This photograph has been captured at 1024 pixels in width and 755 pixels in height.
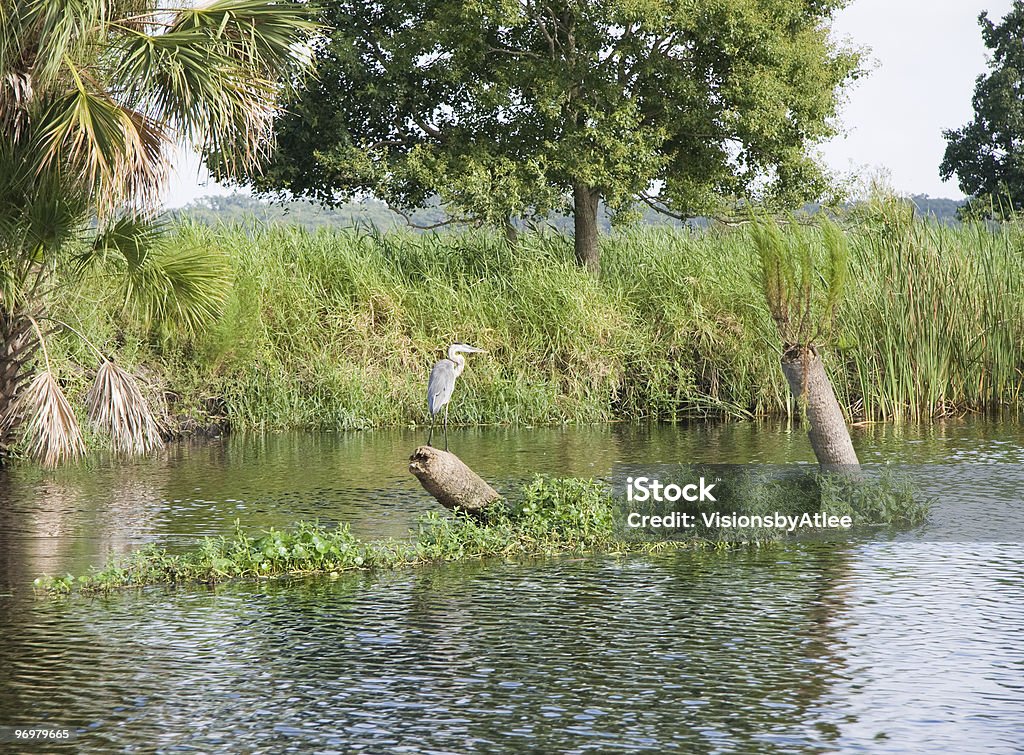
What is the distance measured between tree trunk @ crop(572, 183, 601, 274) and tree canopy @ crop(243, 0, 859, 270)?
0.12 feet

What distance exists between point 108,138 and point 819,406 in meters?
6.40

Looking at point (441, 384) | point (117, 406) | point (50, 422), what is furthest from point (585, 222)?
point (50, 422)

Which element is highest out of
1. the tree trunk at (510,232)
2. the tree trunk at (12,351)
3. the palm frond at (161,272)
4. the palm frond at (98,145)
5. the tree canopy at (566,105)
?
the tree canopy at (566,105)

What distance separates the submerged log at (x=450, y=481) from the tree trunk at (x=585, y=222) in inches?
503

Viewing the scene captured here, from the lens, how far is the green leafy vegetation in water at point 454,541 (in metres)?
8.04

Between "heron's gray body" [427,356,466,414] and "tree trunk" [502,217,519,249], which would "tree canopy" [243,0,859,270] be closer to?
"tree trunk" [502,217,519,249]

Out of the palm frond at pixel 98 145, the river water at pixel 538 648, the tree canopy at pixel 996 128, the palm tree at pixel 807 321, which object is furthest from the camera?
the tree canopy at pixel 996 128

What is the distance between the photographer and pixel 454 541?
8562 mm

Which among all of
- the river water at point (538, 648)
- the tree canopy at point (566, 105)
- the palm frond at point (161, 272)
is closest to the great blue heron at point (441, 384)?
the river water at point (538, 648)

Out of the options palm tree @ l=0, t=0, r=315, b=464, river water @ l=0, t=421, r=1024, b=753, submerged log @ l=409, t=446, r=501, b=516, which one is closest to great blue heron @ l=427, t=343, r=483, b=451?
river water @ l=0, t=421, r=1024, b=753

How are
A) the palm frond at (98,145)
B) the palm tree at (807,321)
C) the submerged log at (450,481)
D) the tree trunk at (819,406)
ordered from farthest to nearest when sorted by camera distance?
1. the palm frond at (98,145)
2. the tree trunk at (819,406)
3. the palm tree at (807,321)
4. the submerged log at (450,481)

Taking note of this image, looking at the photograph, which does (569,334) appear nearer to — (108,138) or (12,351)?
(12,351)

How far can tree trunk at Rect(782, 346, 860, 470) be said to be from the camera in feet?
31.2

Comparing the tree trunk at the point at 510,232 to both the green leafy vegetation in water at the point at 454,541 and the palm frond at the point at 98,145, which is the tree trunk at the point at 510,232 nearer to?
the palm frond at the point at 98,145
